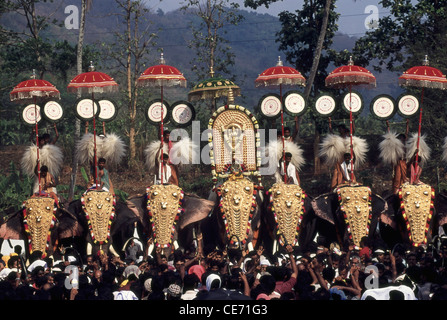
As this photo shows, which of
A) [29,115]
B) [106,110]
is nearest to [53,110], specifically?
[29,115]

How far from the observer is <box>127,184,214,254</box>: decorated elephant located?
15.1 metres

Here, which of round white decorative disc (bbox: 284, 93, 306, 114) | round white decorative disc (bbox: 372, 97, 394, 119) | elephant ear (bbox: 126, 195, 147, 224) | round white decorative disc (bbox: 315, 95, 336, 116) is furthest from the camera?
round white decorative disc (bbox: 372, 97, 394, 119)

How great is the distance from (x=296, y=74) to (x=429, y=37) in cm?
729

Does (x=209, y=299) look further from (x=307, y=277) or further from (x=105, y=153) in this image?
(x=105, y=153)

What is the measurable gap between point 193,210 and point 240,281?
17.2ft

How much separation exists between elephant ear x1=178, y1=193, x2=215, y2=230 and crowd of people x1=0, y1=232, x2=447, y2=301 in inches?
84.4

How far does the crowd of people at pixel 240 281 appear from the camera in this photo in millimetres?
9492

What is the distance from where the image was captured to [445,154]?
15.9 metres

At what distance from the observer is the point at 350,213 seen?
49.7ft

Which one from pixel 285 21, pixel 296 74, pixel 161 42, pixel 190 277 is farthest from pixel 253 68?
pixel 190 277

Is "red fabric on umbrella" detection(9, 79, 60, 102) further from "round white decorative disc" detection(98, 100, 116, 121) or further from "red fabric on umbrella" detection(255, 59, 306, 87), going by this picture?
"red fabric on umbrella" detection(255, 59, 306, 87)

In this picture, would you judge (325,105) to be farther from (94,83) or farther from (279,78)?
(94,83)

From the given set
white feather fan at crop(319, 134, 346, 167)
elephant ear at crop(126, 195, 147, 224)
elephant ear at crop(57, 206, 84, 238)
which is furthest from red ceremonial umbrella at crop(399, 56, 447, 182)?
elephant ear at crop(57, 206, 84, 238)

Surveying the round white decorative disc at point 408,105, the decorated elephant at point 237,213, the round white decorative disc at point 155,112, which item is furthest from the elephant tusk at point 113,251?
the round white decorative disc at point 408,105
